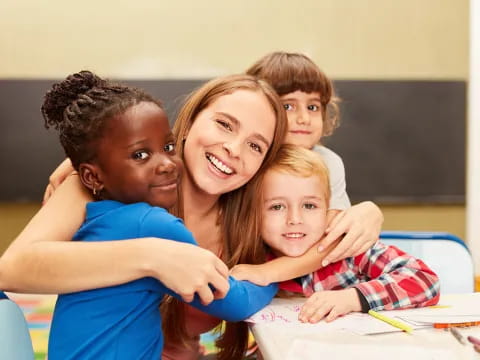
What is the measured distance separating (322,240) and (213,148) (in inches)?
14.9

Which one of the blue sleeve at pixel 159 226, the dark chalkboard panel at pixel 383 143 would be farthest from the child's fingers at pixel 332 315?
the dark chalkboard panel at pixel 383 143

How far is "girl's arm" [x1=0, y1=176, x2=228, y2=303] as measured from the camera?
3.50 ft

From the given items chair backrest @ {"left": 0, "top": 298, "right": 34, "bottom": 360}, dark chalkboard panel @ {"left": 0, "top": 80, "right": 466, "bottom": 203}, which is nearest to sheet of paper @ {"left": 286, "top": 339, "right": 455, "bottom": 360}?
chair backrest @ {"left": 0, "top": 298, "right": 34, "bottom": 360}

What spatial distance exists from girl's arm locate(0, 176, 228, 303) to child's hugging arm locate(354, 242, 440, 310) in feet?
1.30

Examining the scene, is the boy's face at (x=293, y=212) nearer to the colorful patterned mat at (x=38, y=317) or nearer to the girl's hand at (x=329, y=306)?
the girl's hand at (x=329, y=306)

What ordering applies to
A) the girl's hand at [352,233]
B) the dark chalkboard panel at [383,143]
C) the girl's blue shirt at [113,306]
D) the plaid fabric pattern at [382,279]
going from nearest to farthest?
the girl's blue shirt at [113,306], the plaid fabric pattern at [382,279], the girl's hand at [352,233], the dark chalkboard panel at [383,143]

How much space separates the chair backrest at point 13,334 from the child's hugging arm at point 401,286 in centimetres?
72

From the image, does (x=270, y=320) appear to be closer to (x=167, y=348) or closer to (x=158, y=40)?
(x=167, y=348)

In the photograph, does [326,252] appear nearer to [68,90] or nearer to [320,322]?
[320,322]

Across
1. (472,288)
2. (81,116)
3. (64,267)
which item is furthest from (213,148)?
(472,288)

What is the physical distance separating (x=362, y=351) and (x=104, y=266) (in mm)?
493

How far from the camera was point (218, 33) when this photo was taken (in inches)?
165

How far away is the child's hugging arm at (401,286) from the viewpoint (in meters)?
1.31

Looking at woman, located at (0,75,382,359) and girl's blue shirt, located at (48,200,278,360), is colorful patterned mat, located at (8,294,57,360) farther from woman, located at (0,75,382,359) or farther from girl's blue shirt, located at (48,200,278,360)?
girl's blue shirt, located at (48,200,278,360)
